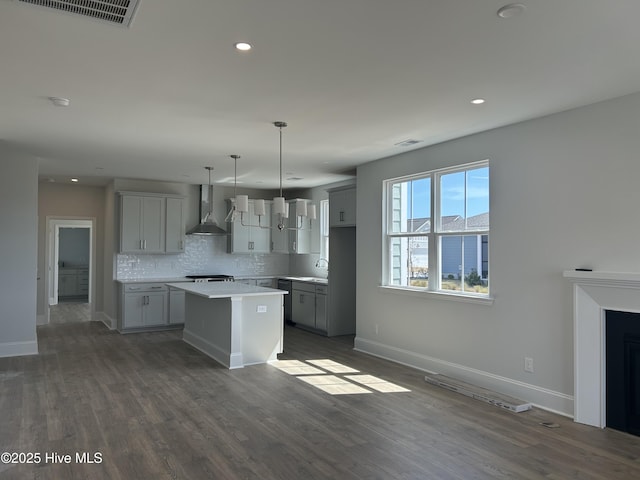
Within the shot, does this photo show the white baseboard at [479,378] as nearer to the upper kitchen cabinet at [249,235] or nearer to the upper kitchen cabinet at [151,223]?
the upper kitchen cabinet at [249,235]

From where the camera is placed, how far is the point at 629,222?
3.61m

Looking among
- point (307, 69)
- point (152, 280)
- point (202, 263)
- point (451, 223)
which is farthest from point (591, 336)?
point (202, 263)

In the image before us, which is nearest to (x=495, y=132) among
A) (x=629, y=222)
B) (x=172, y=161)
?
(x=629, y=222)

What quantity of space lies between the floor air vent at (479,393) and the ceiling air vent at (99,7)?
13.7 feet

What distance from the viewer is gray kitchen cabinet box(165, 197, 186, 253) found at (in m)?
8.43

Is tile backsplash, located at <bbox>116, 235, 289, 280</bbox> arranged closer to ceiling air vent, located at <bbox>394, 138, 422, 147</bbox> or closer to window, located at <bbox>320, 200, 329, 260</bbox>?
window, located at <bbox>320, 200, 329, 260</bbox>

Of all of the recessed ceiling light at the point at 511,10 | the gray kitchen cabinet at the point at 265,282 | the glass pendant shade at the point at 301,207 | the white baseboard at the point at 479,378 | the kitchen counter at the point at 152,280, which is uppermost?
the recessed ceiling light at the point at 511,10

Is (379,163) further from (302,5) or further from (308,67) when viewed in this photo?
(302,5)

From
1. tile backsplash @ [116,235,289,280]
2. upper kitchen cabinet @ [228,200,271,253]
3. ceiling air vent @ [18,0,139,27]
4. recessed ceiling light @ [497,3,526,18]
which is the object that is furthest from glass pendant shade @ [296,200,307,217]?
tile backsplash @ [116,235,289,280]

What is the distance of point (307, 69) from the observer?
3.13m

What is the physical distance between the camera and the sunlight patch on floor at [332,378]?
468cm

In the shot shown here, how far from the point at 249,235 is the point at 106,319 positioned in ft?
10.4

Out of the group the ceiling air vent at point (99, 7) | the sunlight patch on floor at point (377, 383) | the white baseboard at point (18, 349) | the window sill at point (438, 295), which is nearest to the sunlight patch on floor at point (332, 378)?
the sunlight patch on floor at point (377, 383)

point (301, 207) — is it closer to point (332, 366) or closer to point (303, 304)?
point (332, 366)
